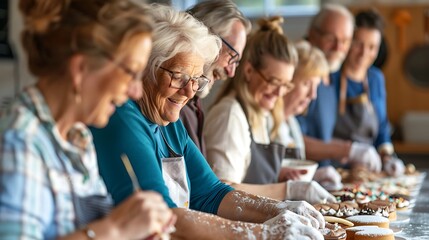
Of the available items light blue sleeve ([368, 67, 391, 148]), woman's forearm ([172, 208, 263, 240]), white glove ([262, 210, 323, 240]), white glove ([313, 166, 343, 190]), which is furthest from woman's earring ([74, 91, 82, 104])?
light blue sleeve ([368, 67, 391, 148])

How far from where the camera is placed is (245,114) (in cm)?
295

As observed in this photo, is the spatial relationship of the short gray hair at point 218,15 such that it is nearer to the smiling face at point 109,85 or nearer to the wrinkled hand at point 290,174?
the wrinkled hand at point 290,174

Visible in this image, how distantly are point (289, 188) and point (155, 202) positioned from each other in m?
1.38

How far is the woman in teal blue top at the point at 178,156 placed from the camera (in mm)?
1895

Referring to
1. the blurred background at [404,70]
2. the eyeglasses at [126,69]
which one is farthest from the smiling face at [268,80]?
the blurred background at [404,70]

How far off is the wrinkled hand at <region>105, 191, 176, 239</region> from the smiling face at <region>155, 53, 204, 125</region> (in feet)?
2.32

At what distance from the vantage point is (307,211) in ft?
7.16

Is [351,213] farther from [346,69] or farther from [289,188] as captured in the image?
[346,69]

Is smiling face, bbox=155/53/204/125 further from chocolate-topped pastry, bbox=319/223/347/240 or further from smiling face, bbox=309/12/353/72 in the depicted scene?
smiling face, bbox=309/12/353/72

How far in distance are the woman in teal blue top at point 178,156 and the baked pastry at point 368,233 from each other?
104 mm

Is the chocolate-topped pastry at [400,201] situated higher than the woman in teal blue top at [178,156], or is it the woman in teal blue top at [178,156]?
the woman in teal blue top at [178,156]

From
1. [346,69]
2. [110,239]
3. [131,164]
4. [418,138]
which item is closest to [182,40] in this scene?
[131,164]

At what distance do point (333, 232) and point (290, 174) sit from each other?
93 centimetres

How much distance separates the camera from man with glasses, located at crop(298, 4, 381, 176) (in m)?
4.11
